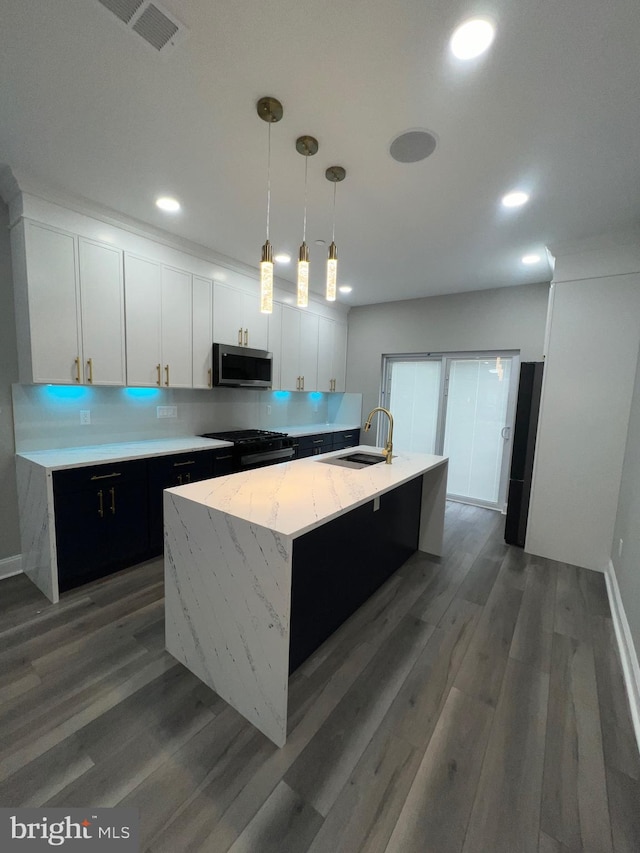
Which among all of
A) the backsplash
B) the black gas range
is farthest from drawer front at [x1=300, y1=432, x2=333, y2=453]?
the backsplash

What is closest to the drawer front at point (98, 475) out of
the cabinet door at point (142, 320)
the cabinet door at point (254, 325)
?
the cabinet door at point (142, 320)

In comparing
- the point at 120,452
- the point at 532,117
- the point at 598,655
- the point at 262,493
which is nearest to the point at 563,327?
the point at 532,117

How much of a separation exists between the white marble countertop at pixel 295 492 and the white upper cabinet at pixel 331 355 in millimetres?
2774

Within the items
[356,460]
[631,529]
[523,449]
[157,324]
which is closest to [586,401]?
[523,449]

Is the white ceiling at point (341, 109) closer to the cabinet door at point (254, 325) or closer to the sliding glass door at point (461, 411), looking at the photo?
the cabinet door at point (254, 325)

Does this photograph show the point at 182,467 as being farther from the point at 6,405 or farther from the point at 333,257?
the point at 333,257

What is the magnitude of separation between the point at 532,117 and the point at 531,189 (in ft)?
2.25

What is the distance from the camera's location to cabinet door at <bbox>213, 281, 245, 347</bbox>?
3.57 metres

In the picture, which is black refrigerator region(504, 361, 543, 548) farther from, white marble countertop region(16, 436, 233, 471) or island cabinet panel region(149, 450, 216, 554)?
island cabinet panel region(149, 450, 216, 554)

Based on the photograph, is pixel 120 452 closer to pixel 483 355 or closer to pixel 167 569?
pixel 167 569

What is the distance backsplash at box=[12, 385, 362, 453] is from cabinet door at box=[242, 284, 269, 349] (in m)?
0.61

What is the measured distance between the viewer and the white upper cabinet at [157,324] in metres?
2.90

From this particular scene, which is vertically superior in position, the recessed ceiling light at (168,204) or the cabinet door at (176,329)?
the recessed ceiling light at (168,204)

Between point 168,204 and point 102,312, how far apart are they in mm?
977
